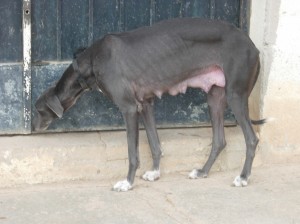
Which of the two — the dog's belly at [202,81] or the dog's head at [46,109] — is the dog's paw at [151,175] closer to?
the dog's belly at [202,81]

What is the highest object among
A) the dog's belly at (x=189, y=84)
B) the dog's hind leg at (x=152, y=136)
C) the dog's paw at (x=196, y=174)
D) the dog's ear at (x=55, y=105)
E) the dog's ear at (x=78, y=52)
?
the dog's ear at (x=78, y=52)

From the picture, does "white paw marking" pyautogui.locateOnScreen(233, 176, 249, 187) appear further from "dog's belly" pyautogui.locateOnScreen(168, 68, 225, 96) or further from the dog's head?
the dog's head

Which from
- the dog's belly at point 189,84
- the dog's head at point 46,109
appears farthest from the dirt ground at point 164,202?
the dog's belly at point 189,84

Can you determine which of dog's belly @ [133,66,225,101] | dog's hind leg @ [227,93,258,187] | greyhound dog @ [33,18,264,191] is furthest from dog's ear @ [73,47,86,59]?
dog's hind leg @ [227,93,258,187]

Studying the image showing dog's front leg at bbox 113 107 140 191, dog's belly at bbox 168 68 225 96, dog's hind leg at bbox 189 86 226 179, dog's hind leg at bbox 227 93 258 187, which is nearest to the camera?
dog's front leg at bbox 113 107 140 191

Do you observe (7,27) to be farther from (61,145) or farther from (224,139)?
(224,139)

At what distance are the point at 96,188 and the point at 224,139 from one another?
3.96ft

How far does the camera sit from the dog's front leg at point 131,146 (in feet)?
18.6

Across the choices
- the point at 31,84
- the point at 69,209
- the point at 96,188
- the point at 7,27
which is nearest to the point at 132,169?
the point at 96,188

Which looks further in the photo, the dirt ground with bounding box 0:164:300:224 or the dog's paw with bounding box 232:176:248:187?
the dog's paw with bounding box 232:176:248:187

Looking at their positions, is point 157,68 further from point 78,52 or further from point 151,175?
point 151,175

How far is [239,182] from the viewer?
5906 millimetres

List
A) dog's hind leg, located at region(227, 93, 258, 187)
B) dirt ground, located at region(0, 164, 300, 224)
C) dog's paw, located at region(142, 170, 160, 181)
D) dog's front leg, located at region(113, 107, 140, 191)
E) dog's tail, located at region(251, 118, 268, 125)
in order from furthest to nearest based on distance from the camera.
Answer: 1. dog's tail, located at region(251, 118, 268, 125)
2. dog's paw, located at region(142, 170, 160, 181)
3. dog's hind leg, located at region(227, 93, 258, 187)
4. dog's front leg, located at region(113, 107, 140, 191)
5. dirt ground, located at region(0, 164, 300, 224)

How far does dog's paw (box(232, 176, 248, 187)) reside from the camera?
5.90 meters
